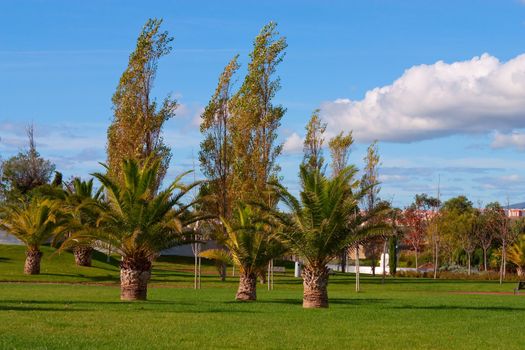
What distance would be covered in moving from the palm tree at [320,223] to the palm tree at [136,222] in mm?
3725

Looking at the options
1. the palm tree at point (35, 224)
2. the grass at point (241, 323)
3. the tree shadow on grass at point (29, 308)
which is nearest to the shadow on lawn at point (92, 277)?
the palm tree at point (35, 224)

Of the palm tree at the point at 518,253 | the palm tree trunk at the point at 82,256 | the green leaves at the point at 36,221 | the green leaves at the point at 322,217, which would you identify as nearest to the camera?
the green leaves at the point at 322,217

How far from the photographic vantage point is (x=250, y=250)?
31406mm

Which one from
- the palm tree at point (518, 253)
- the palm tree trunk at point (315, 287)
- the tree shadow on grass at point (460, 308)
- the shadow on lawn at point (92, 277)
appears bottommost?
the tree shadow on grass at point (460, 308)

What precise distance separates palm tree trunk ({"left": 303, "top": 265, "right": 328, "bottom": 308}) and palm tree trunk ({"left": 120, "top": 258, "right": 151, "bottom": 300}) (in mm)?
5706

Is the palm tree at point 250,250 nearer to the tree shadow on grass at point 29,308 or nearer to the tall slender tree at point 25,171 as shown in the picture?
the tree shadow on grass at point 29,308

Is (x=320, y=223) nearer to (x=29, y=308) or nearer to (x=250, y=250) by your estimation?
(x=250, y=250)

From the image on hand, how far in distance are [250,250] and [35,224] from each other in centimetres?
1983

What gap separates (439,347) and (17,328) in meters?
8.68

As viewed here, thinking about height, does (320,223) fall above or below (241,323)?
above

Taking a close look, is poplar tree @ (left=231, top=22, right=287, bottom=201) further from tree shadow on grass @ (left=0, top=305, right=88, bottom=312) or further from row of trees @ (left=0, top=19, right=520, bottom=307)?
tree shadow on grass @ (left=0, top=305, right=88, bottom=312)

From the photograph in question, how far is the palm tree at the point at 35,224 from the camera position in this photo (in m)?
45.8

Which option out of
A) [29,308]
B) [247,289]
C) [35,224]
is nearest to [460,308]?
[247,289]

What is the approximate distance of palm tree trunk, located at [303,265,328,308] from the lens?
27750mm
